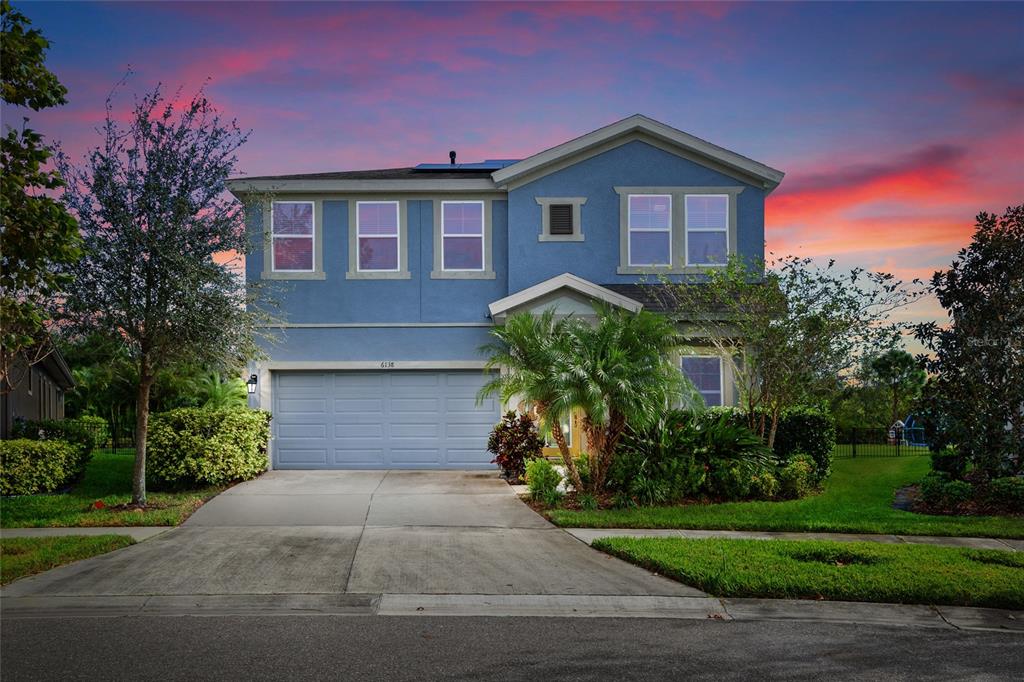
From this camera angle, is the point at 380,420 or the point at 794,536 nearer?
the point at 794,536

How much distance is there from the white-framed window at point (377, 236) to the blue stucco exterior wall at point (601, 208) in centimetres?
278

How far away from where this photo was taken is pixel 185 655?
7234mm

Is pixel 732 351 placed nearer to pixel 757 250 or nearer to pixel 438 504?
pixel 757 250

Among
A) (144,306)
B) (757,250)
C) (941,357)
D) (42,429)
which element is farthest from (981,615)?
(42,429)

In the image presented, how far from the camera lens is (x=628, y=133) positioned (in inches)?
859

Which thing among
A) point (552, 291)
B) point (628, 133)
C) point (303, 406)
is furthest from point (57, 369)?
point (628, 133)

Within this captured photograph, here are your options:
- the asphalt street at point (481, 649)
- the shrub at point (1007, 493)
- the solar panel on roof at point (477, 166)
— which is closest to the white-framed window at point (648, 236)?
the solar panel on roof at point (477, 166)

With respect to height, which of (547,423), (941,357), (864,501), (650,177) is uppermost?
(650,177)

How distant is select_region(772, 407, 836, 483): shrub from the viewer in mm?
18469

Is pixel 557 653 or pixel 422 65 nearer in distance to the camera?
pixel 557 653

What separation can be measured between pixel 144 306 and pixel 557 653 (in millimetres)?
10592

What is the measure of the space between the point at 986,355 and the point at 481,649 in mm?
11774

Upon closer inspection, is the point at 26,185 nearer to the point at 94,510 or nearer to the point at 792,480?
the point at 94,510

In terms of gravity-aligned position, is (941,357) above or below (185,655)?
above
